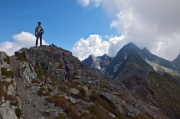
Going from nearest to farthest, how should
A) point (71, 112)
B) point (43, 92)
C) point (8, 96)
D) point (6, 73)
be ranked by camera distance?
point (8, 96) → point (71, 112) → point (6, 73) → point (43, 92)

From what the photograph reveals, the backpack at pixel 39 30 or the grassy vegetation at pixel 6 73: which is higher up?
the backpack at pixel 39 30

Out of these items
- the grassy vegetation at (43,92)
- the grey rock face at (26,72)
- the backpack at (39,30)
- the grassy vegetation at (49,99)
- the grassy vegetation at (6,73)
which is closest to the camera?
the grassy vegetation at (6,73)

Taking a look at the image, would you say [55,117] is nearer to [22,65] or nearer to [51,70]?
[22,65]

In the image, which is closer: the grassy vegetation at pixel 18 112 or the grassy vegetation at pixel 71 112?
the grassy vegetation at pixel 18 112

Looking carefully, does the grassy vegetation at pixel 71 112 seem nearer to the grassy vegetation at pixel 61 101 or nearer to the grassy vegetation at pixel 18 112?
the grassy vegetation at pixel 61 101

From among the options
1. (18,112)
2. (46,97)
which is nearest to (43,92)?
(46,97)

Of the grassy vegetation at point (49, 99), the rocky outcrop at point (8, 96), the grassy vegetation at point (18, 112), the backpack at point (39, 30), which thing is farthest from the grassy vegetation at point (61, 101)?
the backpack at point (39, 30)

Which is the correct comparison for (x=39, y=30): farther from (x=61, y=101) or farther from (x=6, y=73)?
(x=61, y=101)

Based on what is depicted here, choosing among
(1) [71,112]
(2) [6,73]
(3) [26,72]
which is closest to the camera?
(1) [71,112]

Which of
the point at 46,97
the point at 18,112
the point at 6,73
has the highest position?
the point at 6,73

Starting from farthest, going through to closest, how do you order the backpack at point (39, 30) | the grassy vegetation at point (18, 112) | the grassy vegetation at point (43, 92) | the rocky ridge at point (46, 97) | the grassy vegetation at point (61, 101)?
the backpack at point (39, 30), the grassy vegetation at point (43, 92), the grassy vegetation at point (61, 101), the rocky ridge at point (46, 97), the grassy vegetation at point (18, 112)

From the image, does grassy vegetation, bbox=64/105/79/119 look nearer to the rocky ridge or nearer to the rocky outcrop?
the rocky ridge

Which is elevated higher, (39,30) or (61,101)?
(39,30)

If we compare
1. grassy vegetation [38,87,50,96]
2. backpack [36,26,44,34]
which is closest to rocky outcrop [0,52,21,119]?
grassy vegetation [38,87,50,96]
